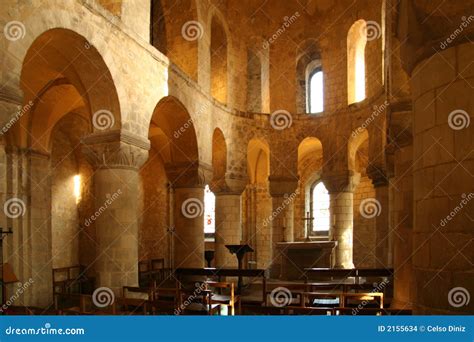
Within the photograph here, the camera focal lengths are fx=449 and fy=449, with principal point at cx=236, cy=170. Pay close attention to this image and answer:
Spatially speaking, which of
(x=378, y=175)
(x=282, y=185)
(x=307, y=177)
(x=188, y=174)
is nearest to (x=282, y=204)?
(x=282, y=185)

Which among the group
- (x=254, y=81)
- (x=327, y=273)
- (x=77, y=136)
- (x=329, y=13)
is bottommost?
(x=327, y=273)

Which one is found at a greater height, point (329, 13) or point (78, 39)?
point (329, 13)

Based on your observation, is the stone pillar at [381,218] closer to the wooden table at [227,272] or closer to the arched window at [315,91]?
the wooden table at [227,272]

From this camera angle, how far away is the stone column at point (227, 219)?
48.0 feet

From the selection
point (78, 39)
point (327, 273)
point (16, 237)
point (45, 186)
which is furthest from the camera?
point (45, 186)

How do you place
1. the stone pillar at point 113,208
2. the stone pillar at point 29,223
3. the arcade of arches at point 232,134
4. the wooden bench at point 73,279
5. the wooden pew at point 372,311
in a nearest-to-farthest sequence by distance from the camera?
the arcade of arches at point 232,134 < the wooden pew at point 372,311 < the stone pillar at point 113,208 < the stone pillar at point 29,223 < the wooden bench at point 73,279

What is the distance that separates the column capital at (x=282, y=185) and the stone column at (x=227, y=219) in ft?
3.53

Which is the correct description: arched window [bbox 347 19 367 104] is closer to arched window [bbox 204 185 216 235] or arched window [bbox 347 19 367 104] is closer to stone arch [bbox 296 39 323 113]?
stone arch [bbox 296 39 323 113]

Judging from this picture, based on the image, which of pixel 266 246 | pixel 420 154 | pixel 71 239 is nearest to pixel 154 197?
pixel 71 239

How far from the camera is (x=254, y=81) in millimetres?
18375

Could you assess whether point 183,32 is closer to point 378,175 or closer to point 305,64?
point 305,64

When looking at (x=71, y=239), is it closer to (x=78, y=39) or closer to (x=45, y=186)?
(x=45, y=186)

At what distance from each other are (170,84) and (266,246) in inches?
394

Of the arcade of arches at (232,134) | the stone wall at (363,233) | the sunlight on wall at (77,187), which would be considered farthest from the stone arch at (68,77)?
the stone wall at (363,233)
